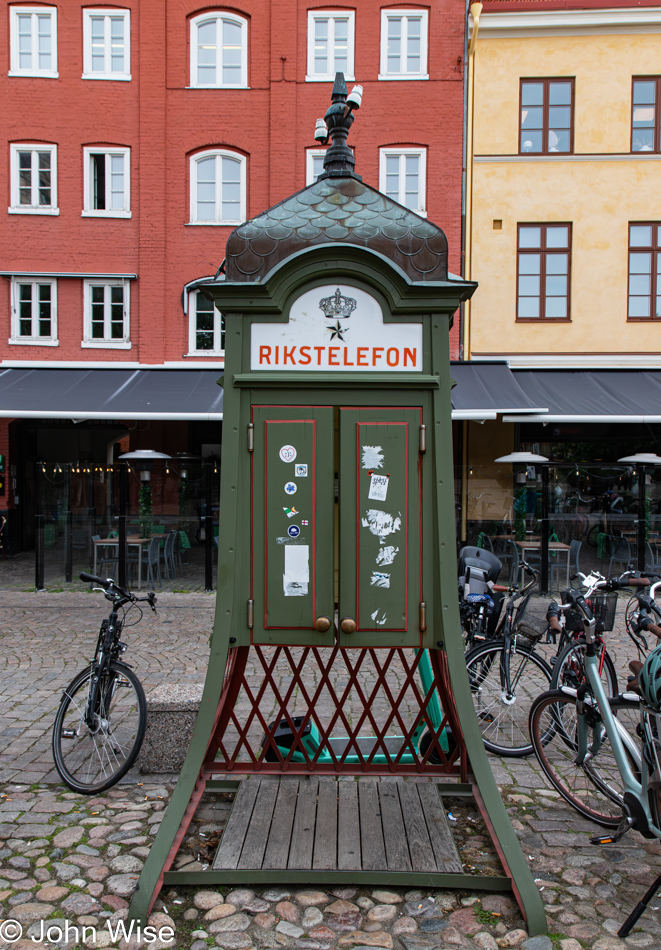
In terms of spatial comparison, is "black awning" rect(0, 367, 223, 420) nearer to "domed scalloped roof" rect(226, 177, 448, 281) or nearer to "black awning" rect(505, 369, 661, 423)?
"black awning" rect(505, 369, 661, 423)

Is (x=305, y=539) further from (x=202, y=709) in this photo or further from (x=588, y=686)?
(x=588, y=686)

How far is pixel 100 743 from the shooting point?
14.8ft

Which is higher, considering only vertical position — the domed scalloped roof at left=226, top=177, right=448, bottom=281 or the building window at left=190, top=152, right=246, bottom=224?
the building window at left=190, top=152, right=246, bottom=224

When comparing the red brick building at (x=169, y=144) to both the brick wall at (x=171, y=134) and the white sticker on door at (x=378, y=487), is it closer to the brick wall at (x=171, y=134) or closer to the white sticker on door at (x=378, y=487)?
the brick wall at (x=171, y=134)

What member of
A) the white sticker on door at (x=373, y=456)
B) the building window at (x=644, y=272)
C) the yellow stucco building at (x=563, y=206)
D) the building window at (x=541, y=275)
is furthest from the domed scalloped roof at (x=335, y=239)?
the building window at (x=644, y=272)

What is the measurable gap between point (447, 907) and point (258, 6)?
17216mm

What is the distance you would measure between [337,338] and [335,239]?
19.7 inches

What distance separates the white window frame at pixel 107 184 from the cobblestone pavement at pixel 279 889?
13.3 m

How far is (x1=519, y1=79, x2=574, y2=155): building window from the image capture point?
14953 mm

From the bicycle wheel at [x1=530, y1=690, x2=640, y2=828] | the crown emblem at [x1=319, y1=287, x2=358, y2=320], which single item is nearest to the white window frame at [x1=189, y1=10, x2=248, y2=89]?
the crown emblem at [x1=319, y1=287, x2=358, y2=320]

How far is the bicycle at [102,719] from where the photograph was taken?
13.8ft

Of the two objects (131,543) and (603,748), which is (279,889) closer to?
(603,748)

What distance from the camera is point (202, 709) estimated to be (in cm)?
334

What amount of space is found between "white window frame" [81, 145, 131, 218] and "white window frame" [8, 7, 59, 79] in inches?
69.6
